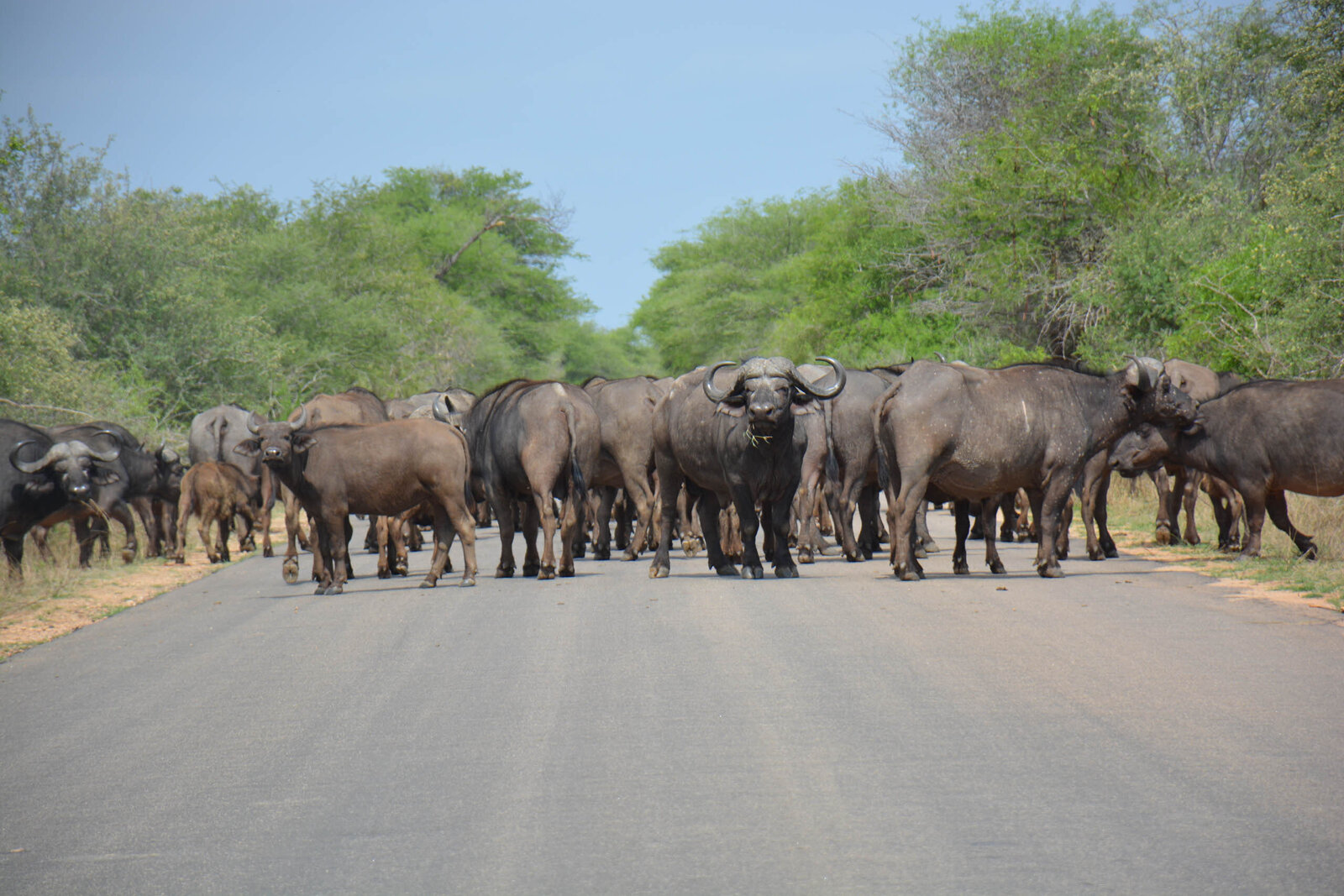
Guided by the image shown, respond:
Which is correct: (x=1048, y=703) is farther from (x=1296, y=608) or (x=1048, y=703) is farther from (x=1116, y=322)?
(x=1116, y=322)

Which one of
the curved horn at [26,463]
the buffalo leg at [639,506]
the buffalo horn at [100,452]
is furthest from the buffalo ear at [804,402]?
the curved horn at [26,463]

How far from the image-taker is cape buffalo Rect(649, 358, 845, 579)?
1339 centimetres

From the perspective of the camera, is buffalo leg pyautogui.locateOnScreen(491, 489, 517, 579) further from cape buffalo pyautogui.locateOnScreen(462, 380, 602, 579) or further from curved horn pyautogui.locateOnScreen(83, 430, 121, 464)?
curved horn pyautogui.locateOnScreen(83, 430, 121, 464)

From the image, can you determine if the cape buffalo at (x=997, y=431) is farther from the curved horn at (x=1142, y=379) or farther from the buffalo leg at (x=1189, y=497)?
the buffalo leg at (x=1189, y=497)

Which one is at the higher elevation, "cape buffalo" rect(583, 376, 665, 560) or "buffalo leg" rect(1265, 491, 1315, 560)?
"cape buffalo" rect(583, 376, 665, 560)

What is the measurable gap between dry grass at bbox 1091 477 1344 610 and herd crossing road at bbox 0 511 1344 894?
1058mm

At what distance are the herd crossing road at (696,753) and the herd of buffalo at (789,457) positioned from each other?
256cm

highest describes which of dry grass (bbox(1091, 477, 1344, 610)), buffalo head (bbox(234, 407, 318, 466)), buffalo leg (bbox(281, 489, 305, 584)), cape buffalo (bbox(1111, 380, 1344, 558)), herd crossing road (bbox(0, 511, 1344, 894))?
buffalo head (bbox(234, 407, 318, 466))

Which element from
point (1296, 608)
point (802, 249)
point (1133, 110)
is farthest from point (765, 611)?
point (802, 249)

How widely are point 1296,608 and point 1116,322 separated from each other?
755 inches

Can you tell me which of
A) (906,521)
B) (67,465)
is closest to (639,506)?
(906,521)

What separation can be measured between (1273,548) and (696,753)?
10.8 m

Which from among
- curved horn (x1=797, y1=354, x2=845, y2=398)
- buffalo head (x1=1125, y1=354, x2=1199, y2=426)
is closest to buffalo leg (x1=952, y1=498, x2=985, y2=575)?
curved horn (x1=797, y1=354, x2=845, y2=398)

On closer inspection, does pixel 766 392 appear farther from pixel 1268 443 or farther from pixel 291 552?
pixel 291 552
